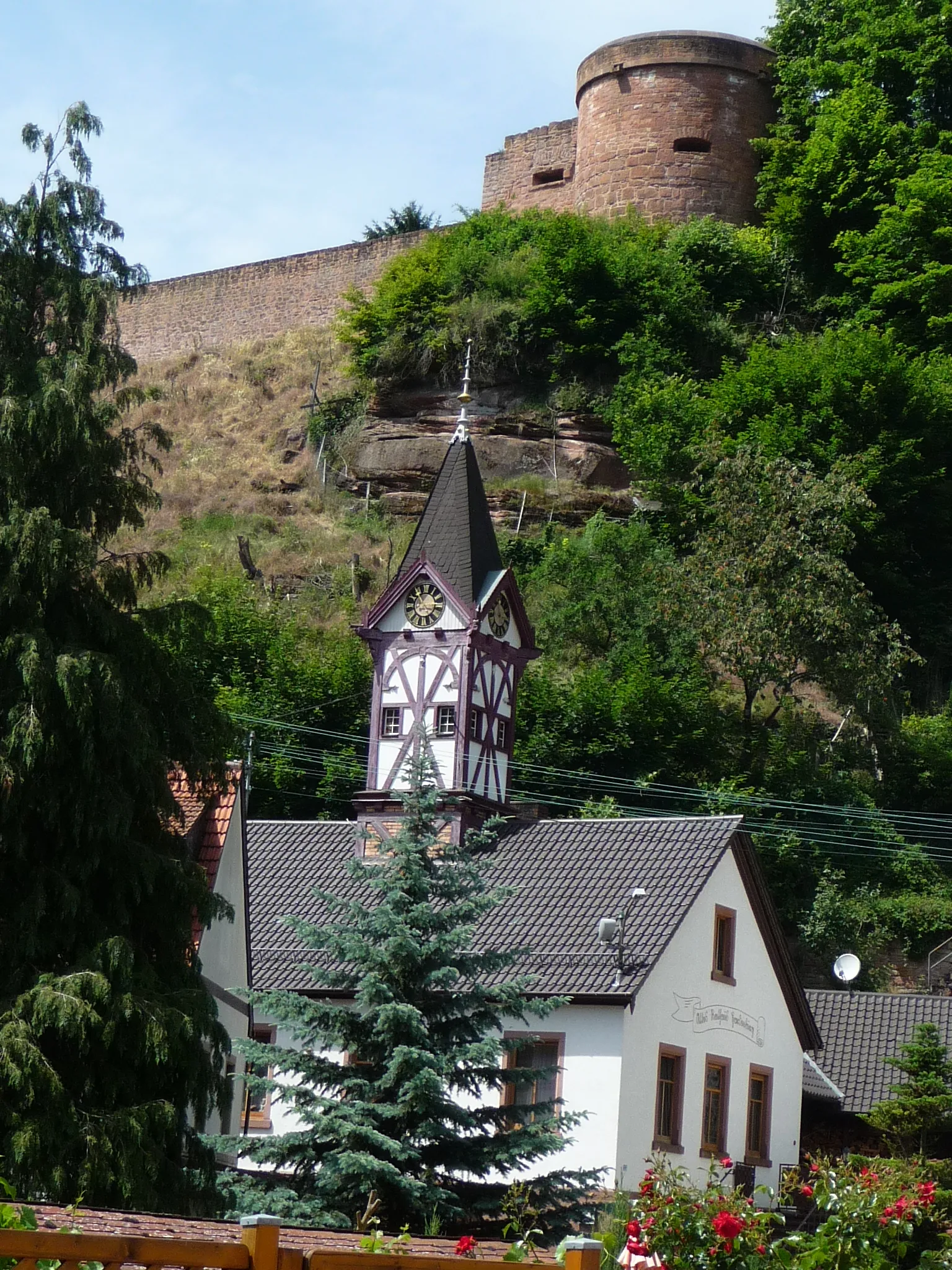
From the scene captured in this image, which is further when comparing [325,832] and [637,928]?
[325,832]

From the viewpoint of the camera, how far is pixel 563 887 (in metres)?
24.1

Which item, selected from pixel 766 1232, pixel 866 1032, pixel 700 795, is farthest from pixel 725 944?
pixel 766 1232

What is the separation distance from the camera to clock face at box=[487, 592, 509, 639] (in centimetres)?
2752

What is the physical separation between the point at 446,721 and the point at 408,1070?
12.8m

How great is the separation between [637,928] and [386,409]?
24.7 m

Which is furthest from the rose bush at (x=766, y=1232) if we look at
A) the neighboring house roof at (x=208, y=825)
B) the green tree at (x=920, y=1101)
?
the green tree at (x=920, y=1101)

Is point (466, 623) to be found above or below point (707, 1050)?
above

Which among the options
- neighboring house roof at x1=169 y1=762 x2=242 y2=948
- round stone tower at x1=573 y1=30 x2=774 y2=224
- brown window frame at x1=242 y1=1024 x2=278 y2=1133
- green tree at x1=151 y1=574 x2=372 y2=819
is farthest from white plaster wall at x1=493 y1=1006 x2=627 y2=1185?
round stone tower at x1=573 y1=30 x2=774 y2=224

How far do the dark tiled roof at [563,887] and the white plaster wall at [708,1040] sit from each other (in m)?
0.36

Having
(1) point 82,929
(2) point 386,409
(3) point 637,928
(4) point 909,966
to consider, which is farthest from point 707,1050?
(2) point 386,409

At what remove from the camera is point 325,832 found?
88.5 ft

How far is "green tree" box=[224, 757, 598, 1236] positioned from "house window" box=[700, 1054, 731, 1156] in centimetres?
816

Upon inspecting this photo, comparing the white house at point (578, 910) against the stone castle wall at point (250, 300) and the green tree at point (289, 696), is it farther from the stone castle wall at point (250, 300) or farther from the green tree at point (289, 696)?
the stone castle wall at point (250, 300)

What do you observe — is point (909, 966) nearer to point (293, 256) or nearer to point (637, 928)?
point (637, 928)
